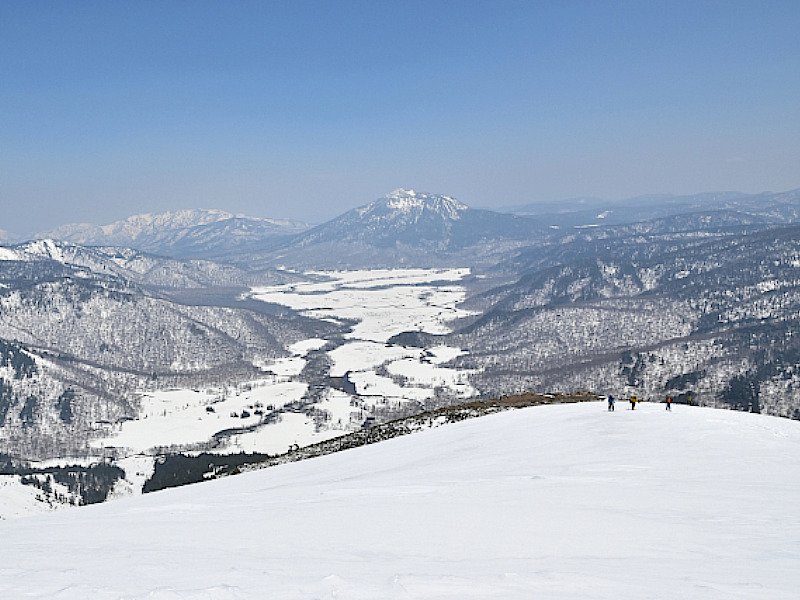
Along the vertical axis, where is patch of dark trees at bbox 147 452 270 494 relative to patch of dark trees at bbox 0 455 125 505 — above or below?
above

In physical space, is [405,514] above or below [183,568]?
below

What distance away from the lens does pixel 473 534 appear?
14461 mm

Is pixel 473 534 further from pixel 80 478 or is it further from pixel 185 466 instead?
pixel 80 478

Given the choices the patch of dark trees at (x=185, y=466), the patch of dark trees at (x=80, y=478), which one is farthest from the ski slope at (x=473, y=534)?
the patch of dark trees at (x=80, y=478)

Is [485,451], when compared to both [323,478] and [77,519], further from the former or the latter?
[77,519]

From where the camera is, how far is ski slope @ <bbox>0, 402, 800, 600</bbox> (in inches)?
408

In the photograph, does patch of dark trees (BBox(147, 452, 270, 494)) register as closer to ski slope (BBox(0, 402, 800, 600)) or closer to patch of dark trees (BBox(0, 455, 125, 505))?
patch of dark trees (BBox(0, 455, 125, 505))

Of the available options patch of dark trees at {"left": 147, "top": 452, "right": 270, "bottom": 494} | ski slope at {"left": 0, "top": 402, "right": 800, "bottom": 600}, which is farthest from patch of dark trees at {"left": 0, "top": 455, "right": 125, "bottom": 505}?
ski slope at {"left": 0, "top": 402, "right": 800, "bottom": 600}

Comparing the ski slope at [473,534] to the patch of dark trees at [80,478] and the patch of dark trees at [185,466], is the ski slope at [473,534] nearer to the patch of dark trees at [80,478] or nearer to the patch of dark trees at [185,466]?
the patch of dark trees at [185,466]

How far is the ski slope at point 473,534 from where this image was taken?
1035cm

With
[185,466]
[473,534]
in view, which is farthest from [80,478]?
[473,534]

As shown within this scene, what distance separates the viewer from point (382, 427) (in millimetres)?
62781

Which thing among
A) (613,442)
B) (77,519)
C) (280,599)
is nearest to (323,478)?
(77,519)

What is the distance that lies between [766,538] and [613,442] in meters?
17.0
